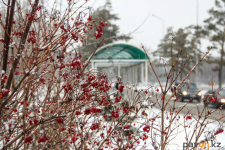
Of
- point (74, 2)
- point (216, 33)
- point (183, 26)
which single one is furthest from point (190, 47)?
point (74, 2)

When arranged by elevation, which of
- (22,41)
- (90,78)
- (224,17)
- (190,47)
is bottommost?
(90,78)

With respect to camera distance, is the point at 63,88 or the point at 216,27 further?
the point at 216,27

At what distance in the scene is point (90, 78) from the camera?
2.35 metres

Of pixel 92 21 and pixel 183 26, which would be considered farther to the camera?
pixel 183 26

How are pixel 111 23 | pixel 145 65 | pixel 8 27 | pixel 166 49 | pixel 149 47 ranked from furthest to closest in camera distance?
pixel 149 47 → pixel 166 49 → pixel 111 23 → pixel 145 65 → pixel 8 27

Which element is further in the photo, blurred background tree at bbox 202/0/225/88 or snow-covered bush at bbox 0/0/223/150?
blurred background tree at bbox 202/0/225/88

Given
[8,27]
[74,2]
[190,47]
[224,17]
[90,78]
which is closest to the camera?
[8,27]

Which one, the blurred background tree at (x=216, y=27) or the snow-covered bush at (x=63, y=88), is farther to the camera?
the blurred background tree at (x=216, y=27)

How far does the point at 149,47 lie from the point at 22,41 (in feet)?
141

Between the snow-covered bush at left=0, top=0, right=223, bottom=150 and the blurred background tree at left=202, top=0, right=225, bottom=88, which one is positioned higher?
the blurred background tree at left=202, top=0, right=225, bottom=88

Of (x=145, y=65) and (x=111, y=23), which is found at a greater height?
(x=111, y=23)

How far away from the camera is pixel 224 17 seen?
2403 cm

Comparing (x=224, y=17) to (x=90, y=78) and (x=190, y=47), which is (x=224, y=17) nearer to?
(x=190, y=47)

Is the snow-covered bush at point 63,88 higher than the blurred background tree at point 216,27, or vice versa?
the blurred background tree at point 216,27
